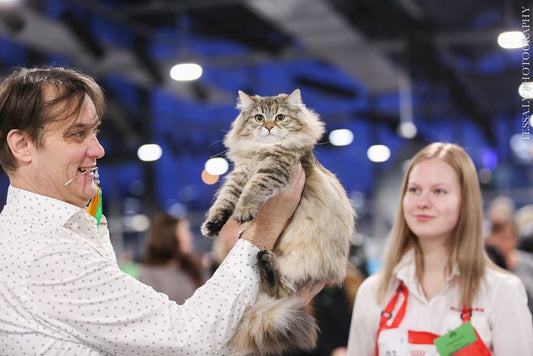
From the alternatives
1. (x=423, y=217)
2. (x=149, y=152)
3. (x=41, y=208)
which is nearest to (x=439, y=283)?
(x=423, y=217)

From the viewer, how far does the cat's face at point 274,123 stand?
2.01 metres

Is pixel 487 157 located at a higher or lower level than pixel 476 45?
lower

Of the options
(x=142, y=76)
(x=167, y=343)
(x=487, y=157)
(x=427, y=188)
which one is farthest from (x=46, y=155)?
(x=142, y=76)

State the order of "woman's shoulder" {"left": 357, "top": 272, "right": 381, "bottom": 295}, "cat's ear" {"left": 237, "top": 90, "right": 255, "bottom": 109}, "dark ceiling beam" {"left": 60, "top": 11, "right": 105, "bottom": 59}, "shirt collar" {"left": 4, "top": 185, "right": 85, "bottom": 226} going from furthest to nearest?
1. "dark ceiling beam" {"left": 60, "top": 11, "right": 105, "bottom": 59}
2. "woman's shoulder" {"left": 357, "top": 272, "right": 381, "bottom": 295}
3. "cat's ear" {"left": 237, "top": 90, "right": 255, "bottom": 109}
4. "shirt collar" {"left": 4, "top": 185, "right": 85, "bottom": 226}

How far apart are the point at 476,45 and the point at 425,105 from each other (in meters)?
1.86

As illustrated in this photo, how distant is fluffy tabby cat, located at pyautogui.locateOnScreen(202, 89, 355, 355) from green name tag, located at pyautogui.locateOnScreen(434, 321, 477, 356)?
58cm

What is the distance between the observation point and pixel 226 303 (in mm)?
1540

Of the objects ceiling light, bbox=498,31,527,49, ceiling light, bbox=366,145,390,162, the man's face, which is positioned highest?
ceiling light, bbox=366,145,390,162

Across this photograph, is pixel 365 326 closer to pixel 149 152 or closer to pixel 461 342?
pixel 461 342

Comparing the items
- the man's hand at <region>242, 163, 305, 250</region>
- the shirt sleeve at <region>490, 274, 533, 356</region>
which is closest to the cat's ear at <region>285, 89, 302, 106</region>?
the man's hand at <region>242, 163, 305, 250</region>

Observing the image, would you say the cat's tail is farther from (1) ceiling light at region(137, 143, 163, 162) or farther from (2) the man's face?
(1) ceiling light at region(137, 143, 163, 162)

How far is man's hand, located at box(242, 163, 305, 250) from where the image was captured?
1736 mm

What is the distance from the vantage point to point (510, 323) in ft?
7.39

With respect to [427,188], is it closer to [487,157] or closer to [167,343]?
[167,343]
